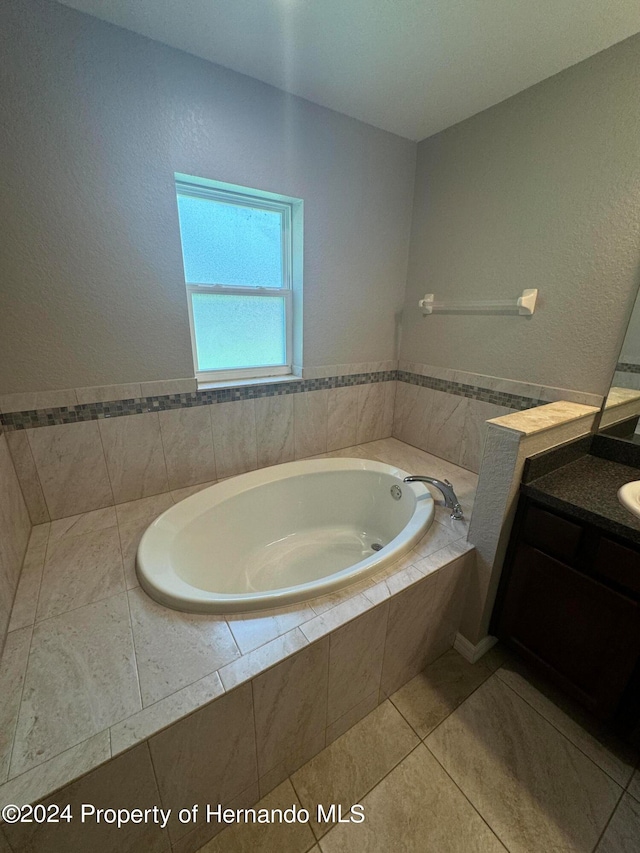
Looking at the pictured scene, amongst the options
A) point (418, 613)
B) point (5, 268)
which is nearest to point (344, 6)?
point (5, 268)

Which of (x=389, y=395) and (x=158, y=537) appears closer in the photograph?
(x=158, y=537)

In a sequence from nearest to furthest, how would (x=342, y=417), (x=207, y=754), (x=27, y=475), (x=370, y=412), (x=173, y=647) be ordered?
(x=207, y=754), (x=173, y=647), (x=27, y=475), (x=342, y=417), (x=370, y=412)

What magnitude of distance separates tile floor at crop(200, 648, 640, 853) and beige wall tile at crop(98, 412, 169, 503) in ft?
4.17

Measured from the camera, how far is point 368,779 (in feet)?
3.45

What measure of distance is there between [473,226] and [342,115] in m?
0.87

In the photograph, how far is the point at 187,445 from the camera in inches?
66.6

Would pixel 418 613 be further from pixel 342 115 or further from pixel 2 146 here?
pixel 342 115

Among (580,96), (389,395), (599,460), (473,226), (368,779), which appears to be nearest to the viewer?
(368,779)

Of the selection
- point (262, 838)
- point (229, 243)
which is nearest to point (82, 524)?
point (262, 838)

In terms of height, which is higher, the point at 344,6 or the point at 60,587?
the point at 344,6

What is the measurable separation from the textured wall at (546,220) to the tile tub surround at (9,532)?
2.16m

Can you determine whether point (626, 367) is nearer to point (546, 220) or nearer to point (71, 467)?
point (546, 220)

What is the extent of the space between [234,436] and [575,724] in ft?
6.09

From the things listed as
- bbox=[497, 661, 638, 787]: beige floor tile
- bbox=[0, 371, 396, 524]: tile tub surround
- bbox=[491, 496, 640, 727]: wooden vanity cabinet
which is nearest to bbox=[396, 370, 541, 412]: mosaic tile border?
bbox=[0, 371, 396, 524]: tile tub surround
